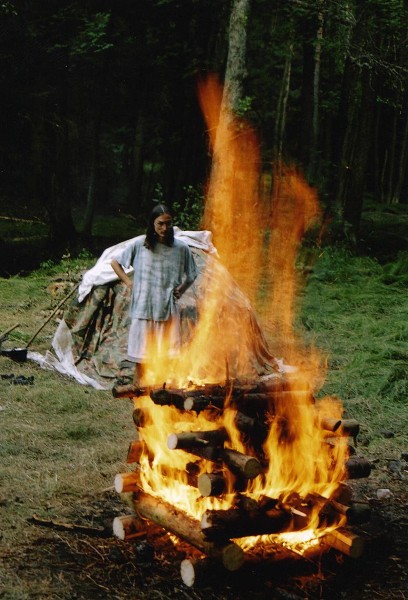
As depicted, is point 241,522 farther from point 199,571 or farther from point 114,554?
point 114,554

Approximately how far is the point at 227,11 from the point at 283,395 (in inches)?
896

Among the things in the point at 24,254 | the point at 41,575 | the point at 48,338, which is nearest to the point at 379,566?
the point at 41,575

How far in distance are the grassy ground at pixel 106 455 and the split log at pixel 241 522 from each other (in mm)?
281

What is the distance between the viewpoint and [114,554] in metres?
4.67

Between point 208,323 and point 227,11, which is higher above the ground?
point 227,11

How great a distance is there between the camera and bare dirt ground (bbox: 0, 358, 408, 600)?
427cm

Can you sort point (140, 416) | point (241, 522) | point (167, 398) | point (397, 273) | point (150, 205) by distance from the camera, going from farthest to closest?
point (150, 205) → point (397, 273) → point (140, 416) → point (167, 398) → point (241, 522)

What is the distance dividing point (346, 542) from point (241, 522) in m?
0.74

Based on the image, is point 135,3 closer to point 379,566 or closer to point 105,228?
point 105,228

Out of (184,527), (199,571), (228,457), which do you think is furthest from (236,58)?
(199,571)

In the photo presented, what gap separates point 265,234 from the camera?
20.0 metres

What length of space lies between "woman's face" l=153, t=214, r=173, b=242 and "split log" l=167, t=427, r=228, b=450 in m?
2.88

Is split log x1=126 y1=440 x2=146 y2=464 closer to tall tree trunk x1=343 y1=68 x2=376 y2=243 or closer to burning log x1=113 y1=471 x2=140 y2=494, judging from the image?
burning log x1=113 y1=471 x2=140 y2=494

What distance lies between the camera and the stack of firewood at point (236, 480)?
428 centimetres
